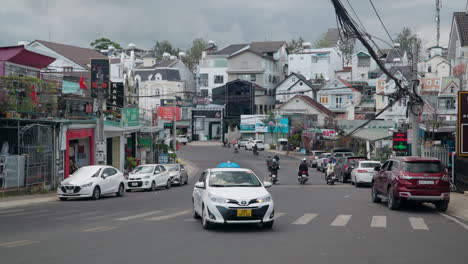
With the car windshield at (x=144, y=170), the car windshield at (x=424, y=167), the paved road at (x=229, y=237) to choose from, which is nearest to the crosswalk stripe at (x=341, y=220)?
the paved road at (x=229, y=237)

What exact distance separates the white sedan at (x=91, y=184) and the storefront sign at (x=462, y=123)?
51.0 ft

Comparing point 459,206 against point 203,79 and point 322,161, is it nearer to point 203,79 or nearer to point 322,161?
point 322,161


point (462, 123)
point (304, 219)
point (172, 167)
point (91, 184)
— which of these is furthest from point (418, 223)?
point (172, 167)

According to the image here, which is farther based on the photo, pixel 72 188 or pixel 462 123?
pixel 72 188

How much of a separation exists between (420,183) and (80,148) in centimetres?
2536

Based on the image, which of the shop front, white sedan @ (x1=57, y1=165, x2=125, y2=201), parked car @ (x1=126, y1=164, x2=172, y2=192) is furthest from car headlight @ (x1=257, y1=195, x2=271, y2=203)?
the shop front

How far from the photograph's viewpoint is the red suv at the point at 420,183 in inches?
735

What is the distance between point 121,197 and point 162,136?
3467 cm

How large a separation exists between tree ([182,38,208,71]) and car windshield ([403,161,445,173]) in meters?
106

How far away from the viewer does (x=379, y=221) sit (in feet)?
53.3

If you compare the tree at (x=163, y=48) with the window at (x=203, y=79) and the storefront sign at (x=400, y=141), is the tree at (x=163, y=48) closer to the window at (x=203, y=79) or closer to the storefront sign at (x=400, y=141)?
the window at (x=203, y=79)

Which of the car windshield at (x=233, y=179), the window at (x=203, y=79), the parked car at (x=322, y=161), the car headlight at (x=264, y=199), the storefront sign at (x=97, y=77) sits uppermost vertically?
the window at (x=203, y=79)

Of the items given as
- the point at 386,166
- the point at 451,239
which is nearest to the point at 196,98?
the point at 386,166

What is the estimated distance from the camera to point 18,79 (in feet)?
92.2
